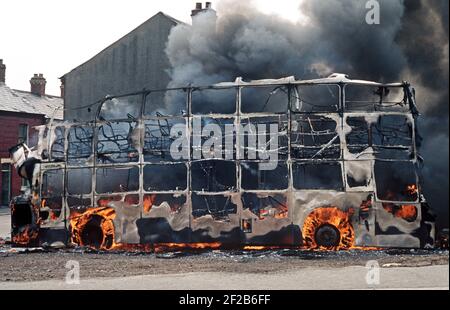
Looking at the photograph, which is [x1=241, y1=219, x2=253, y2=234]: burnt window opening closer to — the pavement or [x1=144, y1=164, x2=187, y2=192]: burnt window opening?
[x1=144, y1=164, x2=187, y2=192]: burnt window opening

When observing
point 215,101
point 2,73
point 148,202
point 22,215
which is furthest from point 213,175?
point 2,73

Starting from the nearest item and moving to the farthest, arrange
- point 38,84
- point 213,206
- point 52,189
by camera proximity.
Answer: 1. point 213,206
2. point 52,189
3. point 38,84

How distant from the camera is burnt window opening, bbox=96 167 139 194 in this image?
1316cm

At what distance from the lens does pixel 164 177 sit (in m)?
13.1

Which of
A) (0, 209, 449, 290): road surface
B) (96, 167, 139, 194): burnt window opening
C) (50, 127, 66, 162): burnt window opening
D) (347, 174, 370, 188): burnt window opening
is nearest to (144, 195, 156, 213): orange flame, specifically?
(96, 167, 139, 194): burnt window opening

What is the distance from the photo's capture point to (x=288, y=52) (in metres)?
18.4

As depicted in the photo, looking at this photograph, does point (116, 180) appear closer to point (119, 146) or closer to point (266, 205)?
point (119, 146)

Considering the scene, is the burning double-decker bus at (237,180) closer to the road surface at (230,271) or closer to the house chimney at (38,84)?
the road surface at (230,271)

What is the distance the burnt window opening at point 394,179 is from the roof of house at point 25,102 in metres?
22.2

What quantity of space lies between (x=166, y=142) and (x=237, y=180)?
7.15ft

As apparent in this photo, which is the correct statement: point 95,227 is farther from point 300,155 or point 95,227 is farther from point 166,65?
point 166,65

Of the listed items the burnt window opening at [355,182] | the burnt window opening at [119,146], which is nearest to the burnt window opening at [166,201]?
the burnt window opening at [119,146]
